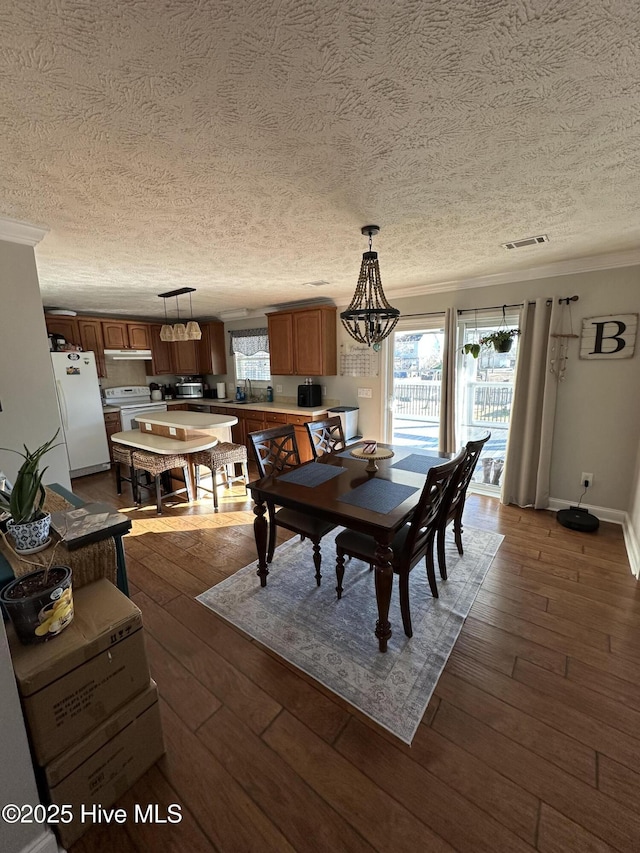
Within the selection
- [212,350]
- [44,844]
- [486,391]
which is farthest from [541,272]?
[212,350]

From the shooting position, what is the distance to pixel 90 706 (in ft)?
3.66

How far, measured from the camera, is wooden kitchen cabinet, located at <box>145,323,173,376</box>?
5812 millimetres

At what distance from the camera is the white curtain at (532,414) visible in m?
3.12

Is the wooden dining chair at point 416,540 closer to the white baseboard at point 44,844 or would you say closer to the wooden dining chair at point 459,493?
the wooden dining chair at point 459,493

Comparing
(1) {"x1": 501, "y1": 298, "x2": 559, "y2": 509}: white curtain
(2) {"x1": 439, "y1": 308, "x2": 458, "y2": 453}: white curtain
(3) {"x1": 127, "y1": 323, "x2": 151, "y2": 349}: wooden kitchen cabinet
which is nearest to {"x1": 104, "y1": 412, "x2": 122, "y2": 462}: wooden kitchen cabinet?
(3) {"x1": 127, "y1": 323, "x2": 151, "y2": 349}: wooden kitchen cabinet

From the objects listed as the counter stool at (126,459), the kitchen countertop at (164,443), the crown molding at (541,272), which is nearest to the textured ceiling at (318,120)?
the crown molding at (541,272)

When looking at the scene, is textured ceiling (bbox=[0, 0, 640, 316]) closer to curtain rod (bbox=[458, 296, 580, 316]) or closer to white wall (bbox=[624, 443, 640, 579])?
curtain rod (bbox=[458, 296, 580, 316])

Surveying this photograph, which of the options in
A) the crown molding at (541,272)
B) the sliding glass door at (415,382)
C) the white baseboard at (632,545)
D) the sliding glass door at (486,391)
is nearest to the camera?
the white baseboard at (632,545)

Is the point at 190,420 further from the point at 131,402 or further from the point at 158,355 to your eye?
the point at 158,355

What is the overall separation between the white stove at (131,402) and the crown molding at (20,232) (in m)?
3.33

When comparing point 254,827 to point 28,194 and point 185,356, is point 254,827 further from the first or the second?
point 185,356

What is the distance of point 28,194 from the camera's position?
1.63 meters

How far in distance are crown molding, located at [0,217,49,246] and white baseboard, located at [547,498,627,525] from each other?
15.1 ft

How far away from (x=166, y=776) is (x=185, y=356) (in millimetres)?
5797
